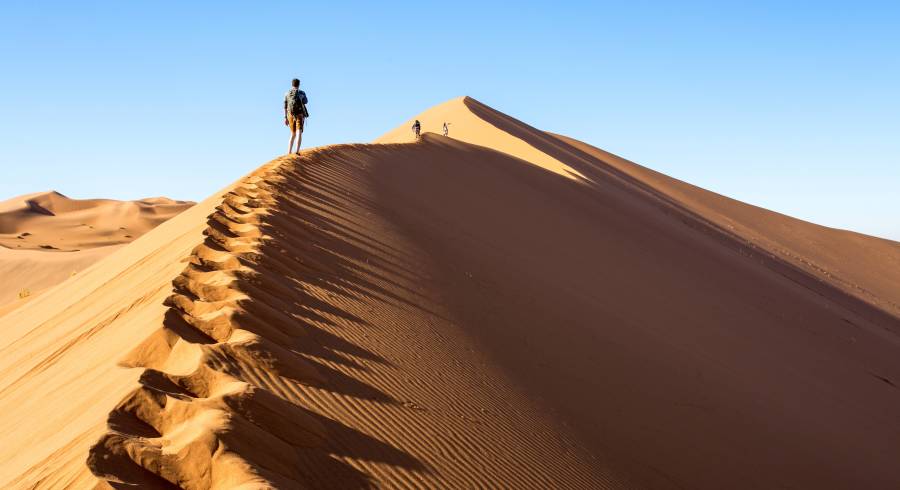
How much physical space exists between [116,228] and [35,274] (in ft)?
68.6

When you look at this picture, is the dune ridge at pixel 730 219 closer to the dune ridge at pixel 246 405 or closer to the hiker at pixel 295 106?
the hiker at pixel 295 106

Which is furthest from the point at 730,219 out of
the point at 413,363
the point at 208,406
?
the point at 208,406

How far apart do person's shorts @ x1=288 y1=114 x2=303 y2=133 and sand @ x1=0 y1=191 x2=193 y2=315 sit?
14.4 meters

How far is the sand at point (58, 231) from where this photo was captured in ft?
86.9

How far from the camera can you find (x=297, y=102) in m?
13.8

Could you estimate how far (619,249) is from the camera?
14508 millimetres

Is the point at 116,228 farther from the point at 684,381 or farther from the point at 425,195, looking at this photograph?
the point at 684,381

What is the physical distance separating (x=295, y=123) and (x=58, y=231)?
36848mm

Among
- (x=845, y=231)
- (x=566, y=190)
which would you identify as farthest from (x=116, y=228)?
(x=845, y=231)

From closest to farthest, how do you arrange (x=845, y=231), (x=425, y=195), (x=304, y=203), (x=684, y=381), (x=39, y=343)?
(x=39, y=343) → (x=684, y=381) → (x=304, y=203) → (x=425, y=195) → (x=845, y=231)

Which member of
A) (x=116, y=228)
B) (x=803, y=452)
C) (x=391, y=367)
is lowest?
(x=116, y=228)

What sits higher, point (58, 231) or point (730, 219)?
point (730, 219)

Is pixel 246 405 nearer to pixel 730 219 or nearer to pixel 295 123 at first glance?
pixel 295 123

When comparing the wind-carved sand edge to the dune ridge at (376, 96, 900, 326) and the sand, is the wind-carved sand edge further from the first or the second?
the sand
